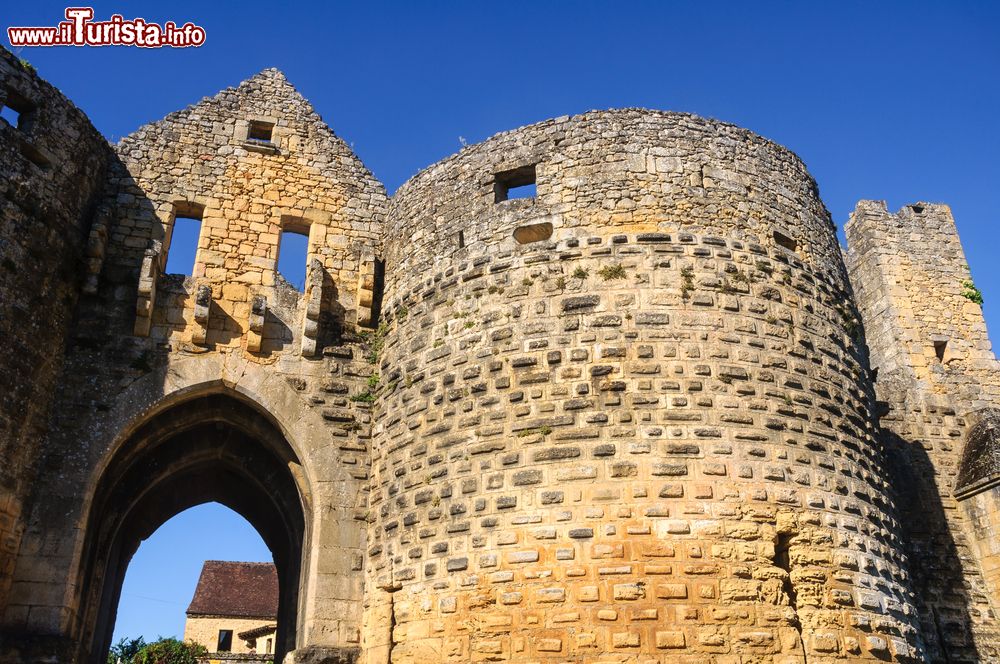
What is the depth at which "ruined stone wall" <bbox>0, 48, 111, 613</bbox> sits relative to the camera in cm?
846

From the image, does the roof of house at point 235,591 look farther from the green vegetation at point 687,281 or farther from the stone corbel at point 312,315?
the green vegetation at point 687,281

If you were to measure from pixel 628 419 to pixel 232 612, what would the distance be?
26.6 m

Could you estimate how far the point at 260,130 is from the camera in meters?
11.4

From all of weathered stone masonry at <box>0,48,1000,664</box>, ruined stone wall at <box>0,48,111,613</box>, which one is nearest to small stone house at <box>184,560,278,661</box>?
weathered stone masonry at <box>0,48,1000,664</box>

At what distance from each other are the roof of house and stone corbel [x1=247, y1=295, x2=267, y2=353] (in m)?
22.6

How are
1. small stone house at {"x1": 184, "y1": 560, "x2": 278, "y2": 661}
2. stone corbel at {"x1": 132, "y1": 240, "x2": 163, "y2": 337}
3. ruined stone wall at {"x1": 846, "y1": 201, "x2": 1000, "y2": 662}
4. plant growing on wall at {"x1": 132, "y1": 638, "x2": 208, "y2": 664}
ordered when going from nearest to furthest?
stone corbel at {"x1": 132, "y1": 240, "x2": 163, "y2": 337}
ruined stone wall at {"x1": 846, "y1": 201, "x2": 1000, "y2": 662}
plant growing on wall at {"x1": 132, "y1": 638, "x2": 208, "y2": 664}
small stone house at {"x1": 184, "y1": 560, "x2": 278, "y2": 661}

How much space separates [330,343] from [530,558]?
13.4 feet

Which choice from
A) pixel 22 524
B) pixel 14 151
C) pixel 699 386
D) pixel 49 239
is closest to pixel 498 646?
pixel 699 386

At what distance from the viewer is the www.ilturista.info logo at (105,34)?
1033 cm

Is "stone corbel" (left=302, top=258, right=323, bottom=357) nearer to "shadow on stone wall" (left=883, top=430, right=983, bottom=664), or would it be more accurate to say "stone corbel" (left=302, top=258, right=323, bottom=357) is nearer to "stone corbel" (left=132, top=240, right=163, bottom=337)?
"stone corbel" (left=132, top=240, right=163, bottom=337)

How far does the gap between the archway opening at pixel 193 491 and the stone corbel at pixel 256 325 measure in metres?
0.65

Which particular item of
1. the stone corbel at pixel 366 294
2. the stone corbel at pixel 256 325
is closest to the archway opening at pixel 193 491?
the stone corbel at pixel 256 325

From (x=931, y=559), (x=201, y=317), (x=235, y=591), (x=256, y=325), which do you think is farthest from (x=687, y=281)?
(x=235, y=591)

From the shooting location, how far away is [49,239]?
9.38m
